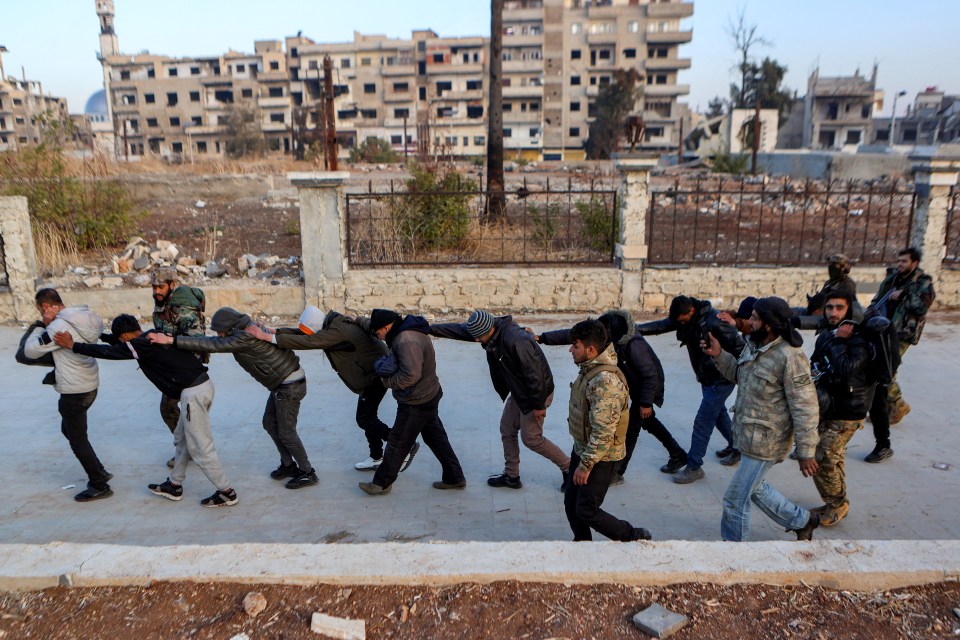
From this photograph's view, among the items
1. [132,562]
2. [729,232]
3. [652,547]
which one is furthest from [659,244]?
[132,562]

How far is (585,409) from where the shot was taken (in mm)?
3785

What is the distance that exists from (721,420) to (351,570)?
3.20m

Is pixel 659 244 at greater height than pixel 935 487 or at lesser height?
greater

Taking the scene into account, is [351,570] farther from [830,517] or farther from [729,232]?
[729,232]

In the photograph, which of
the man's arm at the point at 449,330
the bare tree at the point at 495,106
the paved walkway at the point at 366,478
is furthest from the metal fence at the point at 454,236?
the man's arm at the point at 449,330

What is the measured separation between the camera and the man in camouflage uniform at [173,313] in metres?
5.32

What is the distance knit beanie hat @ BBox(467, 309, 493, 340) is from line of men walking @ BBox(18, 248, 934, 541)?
0.01m

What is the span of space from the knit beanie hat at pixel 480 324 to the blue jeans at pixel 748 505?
5.60ft

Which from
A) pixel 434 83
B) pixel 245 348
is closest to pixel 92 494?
pixel 245 348

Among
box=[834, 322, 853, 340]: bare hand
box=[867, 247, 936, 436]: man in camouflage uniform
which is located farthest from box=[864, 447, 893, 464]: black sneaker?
box=[834, 322, 853, 340]: bare hand

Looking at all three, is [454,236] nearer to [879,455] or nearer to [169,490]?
[169,490]

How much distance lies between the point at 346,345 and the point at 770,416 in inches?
109

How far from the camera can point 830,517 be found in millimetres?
4344

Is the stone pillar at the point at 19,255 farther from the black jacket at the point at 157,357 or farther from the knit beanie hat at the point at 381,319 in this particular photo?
the knit beanie hat at the point at 381,319
